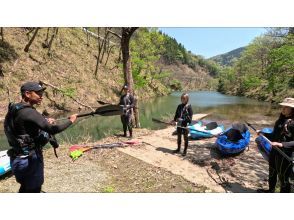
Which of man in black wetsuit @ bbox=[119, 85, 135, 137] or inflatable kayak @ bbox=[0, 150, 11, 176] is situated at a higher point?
man in black wetsuit @ bbox=[119, 85, 135, 137]

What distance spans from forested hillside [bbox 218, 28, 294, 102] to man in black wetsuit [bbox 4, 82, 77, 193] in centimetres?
1142

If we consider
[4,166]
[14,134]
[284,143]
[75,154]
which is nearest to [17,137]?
[14,134]

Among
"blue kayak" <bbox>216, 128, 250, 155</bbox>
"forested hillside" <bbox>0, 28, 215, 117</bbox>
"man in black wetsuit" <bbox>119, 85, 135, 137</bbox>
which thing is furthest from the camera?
"forested hillside" <bbox>0, 28, 215, 117</bbox>

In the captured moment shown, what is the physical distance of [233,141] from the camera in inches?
424

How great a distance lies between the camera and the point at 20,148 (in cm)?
417

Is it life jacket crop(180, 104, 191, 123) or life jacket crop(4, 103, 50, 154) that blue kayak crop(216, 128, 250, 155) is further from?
life jacket crop(4, 103, 50, 154)

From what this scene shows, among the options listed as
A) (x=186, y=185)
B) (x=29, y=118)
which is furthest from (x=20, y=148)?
(x=186, y=185)

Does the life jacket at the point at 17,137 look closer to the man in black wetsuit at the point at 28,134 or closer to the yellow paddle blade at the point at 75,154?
the man in black wetsuit at the point at 28,134

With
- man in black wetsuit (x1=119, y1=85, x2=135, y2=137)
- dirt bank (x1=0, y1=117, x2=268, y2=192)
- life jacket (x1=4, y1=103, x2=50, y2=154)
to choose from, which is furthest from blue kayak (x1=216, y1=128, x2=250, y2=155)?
life jacket (x1=4, y1=103, x2=50, y2=154)

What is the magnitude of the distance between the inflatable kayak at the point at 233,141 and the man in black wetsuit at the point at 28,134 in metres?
7.49

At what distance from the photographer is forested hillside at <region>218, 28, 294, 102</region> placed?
1566 centimetres

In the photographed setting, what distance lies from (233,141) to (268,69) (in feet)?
29.4

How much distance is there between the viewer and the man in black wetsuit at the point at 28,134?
4.05m

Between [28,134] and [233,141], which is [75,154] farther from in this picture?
[233,141]
